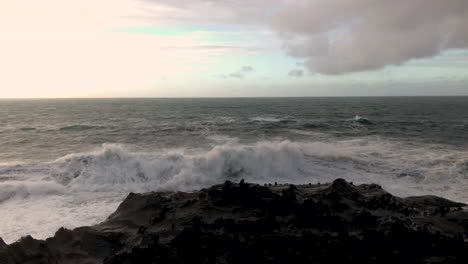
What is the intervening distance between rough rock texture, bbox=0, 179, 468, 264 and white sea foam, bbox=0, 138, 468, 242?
482 centimetres

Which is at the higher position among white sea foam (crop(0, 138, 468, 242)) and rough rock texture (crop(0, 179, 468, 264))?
rough rock texture (crop(0, 179, 468, 264))

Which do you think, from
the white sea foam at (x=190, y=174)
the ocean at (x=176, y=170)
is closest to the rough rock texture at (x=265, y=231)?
the ocean at (x=176, y=170)

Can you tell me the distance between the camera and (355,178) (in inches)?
586

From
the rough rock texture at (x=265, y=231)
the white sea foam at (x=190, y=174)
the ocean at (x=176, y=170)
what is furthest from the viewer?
the white sea foam at (x=190, y=174)

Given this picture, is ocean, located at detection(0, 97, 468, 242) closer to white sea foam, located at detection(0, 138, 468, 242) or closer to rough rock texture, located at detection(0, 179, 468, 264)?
white sea foam, located at detection(0, 138, 468, 242)

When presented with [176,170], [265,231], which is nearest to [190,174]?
[176,170]

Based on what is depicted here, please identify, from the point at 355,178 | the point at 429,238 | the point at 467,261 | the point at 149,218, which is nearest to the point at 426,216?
the point at 429,238

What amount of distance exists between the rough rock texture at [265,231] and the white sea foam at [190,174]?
4.82m

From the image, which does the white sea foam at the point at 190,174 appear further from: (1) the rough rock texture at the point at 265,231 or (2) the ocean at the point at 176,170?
(1) the rough rock texture at the point at 265,231

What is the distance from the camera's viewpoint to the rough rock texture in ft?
14.5

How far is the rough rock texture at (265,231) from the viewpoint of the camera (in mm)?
4434

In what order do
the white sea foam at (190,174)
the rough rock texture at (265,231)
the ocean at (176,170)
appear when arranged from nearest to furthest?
1. the rough rock texture at (265,231)
2. the ocean at (176,170)
3. the white sea foam at (190,174)

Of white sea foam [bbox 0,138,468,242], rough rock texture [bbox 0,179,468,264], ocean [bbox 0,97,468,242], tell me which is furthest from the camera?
white sea foam [bbox 0,138,468,242]

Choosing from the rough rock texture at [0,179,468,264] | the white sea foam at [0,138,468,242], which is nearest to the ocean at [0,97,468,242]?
the white sea foam at [0,138,468,242]
